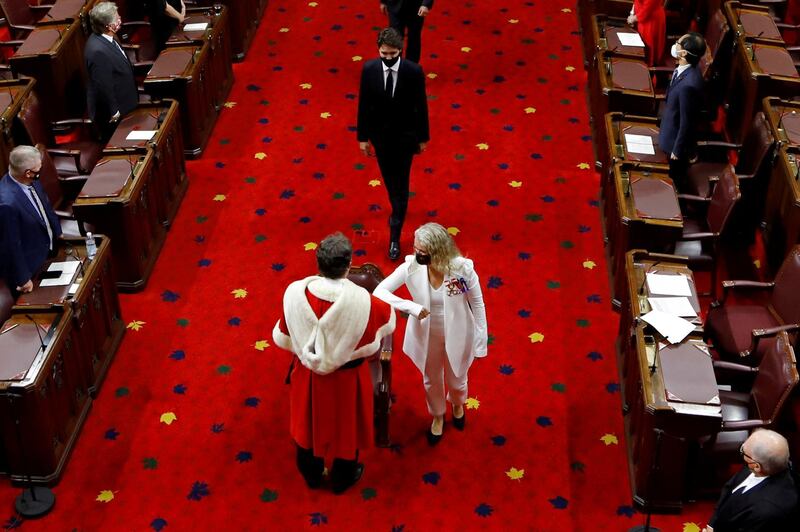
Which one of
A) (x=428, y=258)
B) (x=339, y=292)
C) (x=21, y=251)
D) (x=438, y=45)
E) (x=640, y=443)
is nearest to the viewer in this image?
(x=339, y=292)

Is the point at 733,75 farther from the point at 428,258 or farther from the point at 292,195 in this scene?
the point at 428,258

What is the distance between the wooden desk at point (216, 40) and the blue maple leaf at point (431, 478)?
4283 millimetres

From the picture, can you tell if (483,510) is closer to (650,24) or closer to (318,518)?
(318,518)

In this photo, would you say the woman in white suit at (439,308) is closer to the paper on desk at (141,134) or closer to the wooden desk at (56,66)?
the paper on desk at (141,134)

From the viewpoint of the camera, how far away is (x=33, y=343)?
5.25 meters

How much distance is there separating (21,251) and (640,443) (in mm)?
3554

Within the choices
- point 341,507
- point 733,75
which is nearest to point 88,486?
point 341,507

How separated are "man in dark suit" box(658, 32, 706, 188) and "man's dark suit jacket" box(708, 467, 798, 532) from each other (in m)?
3.05

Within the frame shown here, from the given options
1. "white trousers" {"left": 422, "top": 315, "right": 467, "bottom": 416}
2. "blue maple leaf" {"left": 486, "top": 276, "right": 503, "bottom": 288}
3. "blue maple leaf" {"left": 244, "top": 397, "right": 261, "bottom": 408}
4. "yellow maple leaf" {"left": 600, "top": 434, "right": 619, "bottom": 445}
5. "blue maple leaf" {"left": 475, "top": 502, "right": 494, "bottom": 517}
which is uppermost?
"white trousers" {"left": 422, "top": 315, "right": 467, "bottom": 416}

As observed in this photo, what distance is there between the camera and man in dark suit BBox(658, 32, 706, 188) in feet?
21.6

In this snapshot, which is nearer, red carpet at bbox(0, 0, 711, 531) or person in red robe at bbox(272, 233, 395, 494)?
person in red robe at bbox(272, 233, 395, 494)

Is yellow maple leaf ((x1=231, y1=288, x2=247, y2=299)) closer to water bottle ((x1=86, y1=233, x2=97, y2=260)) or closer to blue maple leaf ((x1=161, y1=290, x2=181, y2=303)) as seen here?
blue maple leaf ((x1=161, y1=290, x2=181, y2=303))

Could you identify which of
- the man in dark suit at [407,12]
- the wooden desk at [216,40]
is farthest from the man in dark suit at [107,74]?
the man in dark suit at [407,12]

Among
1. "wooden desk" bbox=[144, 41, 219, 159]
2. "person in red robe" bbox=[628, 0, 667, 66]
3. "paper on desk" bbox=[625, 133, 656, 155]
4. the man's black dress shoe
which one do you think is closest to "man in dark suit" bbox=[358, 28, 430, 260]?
the man's black dress shoe
